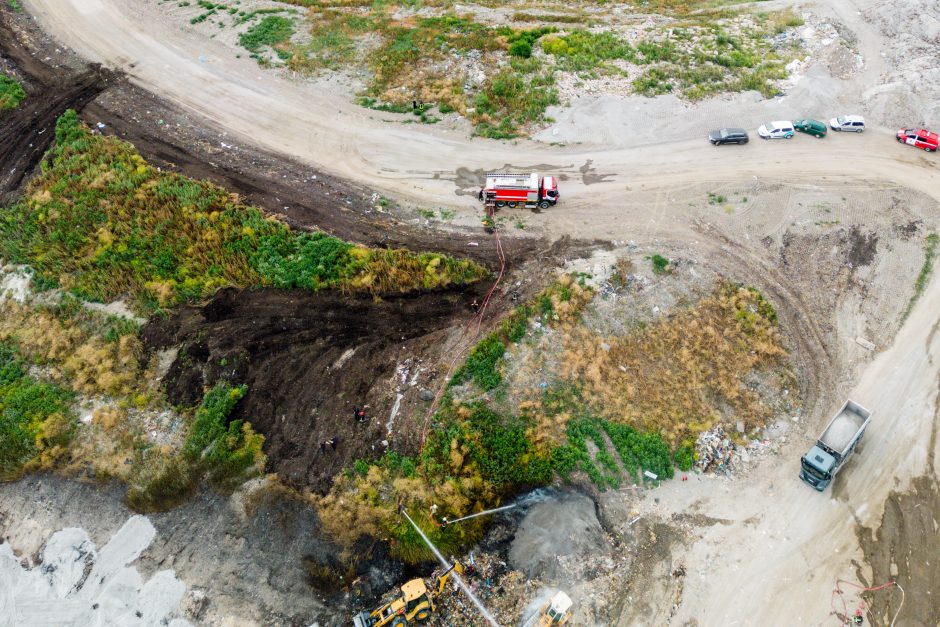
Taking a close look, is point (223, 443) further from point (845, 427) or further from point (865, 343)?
point (865, 343)

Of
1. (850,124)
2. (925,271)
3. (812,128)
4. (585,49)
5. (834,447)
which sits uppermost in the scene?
(585,49)

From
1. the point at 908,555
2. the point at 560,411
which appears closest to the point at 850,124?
the point at 908,555

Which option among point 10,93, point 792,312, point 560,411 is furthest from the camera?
point 10,93

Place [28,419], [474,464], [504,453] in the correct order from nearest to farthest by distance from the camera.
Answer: [474,464], [504,453], [28,419]

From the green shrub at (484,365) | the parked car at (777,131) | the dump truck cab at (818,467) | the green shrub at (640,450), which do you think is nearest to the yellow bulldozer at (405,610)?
the green shrub at (484,365)

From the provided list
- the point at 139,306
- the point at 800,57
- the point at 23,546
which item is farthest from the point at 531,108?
the point at 23,546

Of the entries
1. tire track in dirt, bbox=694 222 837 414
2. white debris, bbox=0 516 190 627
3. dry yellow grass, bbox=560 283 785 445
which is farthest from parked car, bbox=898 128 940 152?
white debris, bbox=0 516 190 627
